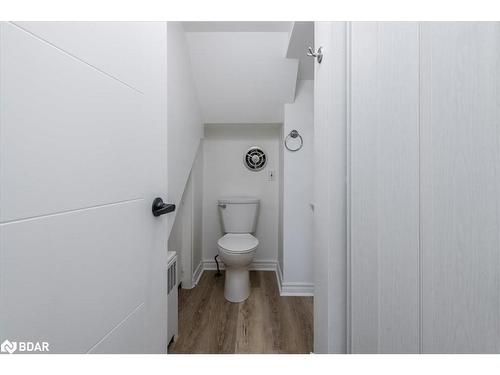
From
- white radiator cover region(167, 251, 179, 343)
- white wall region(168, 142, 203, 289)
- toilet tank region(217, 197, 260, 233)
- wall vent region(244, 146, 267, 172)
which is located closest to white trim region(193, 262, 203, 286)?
white wall region(168, 142, 203, 289)

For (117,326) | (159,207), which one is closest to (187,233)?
(159,207)

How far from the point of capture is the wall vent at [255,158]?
8.14 feet

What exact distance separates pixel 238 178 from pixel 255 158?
0.29 m

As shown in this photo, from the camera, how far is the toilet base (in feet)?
6.24

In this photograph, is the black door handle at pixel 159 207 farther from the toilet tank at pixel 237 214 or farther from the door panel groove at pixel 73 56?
the toilet tank at pixel 237 214

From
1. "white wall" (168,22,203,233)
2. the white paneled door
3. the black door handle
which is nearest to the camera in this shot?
the white paneled door

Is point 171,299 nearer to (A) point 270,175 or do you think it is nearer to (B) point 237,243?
(B) point 237,243

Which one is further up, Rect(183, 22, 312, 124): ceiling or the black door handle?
Rect(183, 22, 312, 124): ceiling

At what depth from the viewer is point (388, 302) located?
69 centimetres

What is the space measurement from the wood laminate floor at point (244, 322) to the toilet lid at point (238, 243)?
0.44m

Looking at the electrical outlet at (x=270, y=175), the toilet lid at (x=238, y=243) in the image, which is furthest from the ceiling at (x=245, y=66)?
the toilet lid at (x=238, y=243)

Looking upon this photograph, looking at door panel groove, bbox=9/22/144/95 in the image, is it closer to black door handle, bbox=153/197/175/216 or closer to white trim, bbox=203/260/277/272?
black door handle, bbox=153/197/175/216

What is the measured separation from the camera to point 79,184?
0.49 metres
